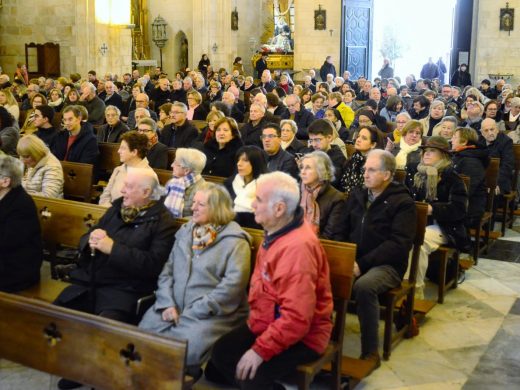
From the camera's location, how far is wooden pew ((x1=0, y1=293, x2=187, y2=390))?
110 inches

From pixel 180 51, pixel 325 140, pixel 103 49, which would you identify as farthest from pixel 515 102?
pixel 180 51

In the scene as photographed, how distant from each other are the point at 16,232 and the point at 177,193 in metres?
1.32

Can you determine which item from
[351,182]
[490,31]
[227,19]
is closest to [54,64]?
[227,19]

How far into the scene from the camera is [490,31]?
71.5 ft

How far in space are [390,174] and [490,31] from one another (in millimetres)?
18402

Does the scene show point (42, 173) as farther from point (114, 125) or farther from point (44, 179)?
point (114, 125)

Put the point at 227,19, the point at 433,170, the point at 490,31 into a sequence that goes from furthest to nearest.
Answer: the point at 227,19 < the point at 490,31 < the point at 433,170

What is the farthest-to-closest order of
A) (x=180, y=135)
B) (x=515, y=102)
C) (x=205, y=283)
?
(x=515, y=102), (x=180, y=135), (x=205, y=283)

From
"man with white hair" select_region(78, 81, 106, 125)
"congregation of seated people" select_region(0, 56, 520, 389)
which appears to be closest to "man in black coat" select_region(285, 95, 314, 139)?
"congregation of seated people" select_region(0, 56, 520, 389)

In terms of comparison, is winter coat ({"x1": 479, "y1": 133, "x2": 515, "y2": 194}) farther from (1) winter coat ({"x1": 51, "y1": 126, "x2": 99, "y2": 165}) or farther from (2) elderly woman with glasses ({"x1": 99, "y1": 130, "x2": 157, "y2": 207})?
(1) winter coat ({"x1": 51, "y1": 126, "x2": 99, "y2": 165})

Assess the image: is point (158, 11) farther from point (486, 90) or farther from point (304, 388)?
point (304, 388)

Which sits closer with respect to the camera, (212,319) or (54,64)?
(212,319)

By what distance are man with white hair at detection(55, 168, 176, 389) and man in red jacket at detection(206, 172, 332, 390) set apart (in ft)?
2.41

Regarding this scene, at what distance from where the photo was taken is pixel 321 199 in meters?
5.23
